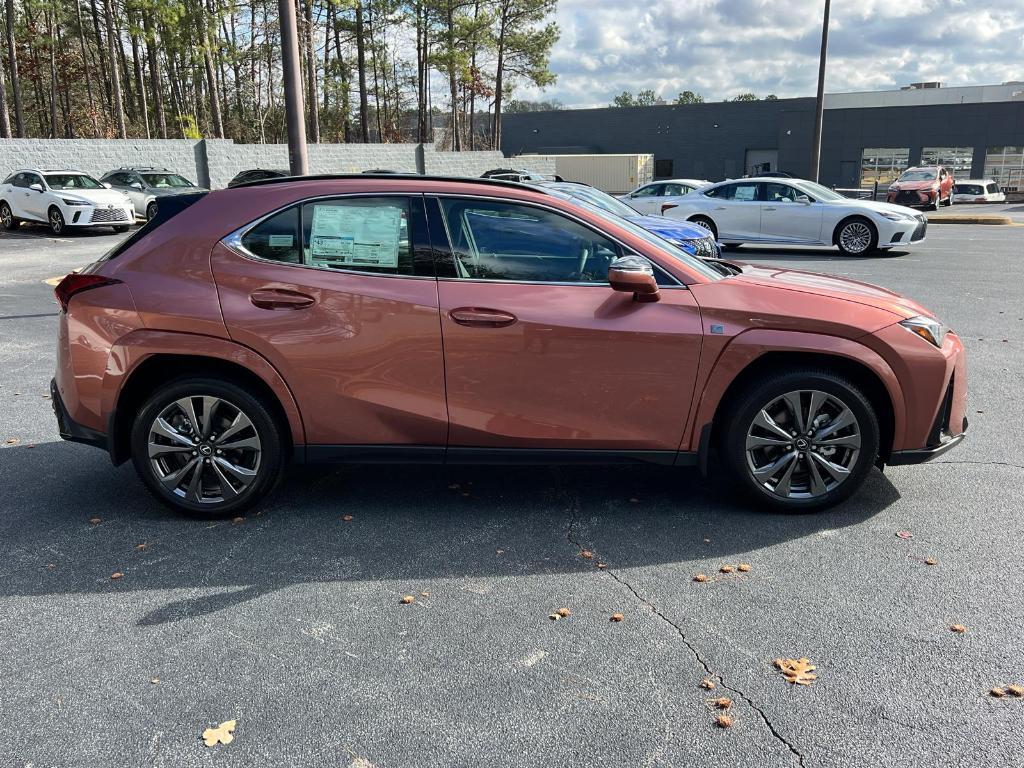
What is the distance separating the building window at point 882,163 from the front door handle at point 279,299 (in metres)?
54.0

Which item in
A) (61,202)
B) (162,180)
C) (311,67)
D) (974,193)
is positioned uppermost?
(311,67)

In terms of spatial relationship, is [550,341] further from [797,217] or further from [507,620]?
[797,217]

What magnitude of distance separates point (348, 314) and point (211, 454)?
1.04 m

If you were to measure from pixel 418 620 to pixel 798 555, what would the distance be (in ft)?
6.00

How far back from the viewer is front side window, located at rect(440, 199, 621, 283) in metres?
4.15

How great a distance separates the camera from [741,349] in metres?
4.08

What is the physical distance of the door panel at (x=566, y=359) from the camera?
13.3ft

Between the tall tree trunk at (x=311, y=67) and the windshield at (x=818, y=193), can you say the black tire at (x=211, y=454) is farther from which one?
the tall tree trunk at (x=311, y=67)

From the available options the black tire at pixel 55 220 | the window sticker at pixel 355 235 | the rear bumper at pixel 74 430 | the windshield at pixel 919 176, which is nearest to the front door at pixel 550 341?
the window sticker at pixel 355 235

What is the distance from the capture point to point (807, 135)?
52594 millimetres

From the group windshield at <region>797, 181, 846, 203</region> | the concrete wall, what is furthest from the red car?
the concrete wall

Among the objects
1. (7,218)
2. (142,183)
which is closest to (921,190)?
(142,183)

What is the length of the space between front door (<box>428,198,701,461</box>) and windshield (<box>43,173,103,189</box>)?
21099 mm

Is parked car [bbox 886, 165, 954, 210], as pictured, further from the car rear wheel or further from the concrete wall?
the car rear wheel
